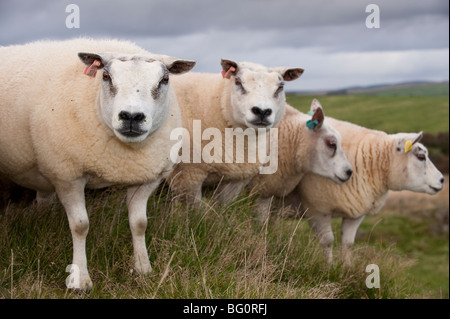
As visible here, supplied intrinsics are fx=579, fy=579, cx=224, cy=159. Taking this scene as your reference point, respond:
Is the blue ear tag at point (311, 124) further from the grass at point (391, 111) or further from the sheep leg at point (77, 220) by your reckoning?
the grass at point (391, 111)

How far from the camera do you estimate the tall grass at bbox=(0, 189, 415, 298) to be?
522 centimetres

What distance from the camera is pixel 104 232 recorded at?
6090 mm

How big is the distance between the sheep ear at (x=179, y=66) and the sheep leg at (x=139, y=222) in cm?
113

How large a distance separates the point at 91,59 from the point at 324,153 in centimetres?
410

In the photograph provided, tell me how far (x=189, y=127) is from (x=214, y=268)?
2.26 metres

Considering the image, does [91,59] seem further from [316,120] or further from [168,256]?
[316,120]

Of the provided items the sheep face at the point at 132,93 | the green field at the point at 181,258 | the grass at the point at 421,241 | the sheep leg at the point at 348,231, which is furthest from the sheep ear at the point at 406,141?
the grass at the point at 421,241

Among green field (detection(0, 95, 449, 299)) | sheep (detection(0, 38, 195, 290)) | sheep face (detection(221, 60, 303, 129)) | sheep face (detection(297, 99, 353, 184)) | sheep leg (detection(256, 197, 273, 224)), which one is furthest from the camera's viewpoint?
sheep face (detection(297, 99, 353, 184))

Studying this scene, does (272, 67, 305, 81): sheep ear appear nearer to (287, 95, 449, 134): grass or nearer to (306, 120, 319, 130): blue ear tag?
(306, 120, 319, 130): blue ear tag

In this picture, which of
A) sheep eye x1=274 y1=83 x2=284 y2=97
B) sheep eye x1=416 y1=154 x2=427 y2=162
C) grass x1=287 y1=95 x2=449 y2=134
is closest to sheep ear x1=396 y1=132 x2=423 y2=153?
sheep eye x1=416 y1=154 x2=427 y2=162

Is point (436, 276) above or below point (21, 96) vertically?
below

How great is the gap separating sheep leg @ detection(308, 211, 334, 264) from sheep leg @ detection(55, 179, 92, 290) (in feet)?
14.6

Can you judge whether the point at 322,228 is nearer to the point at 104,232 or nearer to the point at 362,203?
the point at 362,203
